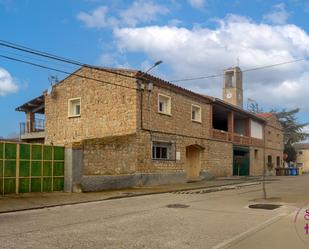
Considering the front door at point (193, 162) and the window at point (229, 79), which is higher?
the window at point (229, 79)

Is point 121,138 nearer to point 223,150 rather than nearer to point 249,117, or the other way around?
point 223,150

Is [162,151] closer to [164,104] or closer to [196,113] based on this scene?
[164,104]

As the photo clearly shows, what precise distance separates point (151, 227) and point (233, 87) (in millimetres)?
47727

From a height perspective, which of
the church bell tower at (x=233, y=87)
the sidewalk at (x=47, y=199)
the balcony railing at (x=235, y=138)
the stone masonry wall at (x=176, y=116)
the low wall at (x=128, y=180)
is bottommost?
the sidewalk at (x=47, y=199)

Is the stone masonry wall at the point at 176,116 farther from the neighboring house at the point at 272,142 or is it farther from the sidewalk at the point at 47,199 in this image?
the neighboring house at the point at 272,142

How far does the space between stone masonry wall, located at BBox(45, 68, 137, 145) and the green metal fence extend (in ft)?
21.1

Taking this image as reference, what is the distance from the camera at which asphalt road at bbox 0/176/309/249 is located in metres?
8.39

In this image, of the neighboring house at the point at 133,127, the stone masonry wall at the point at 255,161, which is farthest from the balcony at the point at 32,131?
the stone masonry wall at the point at 255,161

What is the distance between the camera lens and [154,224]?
426 inches

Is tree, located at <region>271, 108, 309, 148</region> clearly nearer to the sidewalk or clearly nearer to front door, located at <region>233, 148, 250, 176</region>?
front door, located at <region>233, 148, 250, 176</region>

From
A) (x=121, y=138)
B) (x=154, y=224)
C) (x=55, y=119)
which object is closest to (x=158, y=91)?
(x=121, y=138)

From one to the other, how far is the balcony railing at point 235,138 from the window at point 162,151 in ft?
22.5

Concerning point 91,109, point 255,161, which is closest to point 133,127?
point 91,109

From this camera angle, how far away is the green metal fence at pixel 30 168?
17.4 metres
